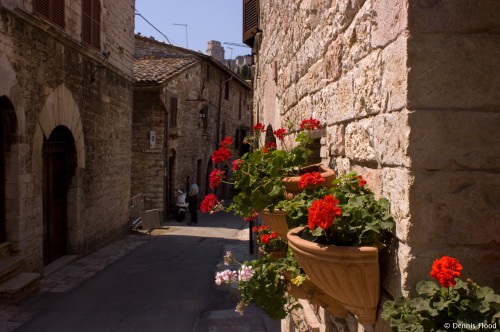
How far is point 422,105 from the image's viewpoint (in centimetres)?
163

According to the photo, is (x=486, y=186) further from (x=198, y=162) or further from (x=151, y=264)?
(x=198, y=162)

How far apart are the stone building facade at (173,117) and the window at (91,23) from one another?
511cm

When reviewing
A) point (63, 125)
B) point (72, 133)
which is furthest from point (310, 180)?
point (72, 133)

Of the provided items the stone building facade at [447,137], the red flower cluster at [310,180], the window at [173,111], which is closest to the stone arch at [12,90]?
the red flower cluster at [310,180]

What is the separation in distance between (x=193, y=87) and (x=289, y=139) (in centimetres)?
1642

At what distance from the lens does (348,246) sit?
5.82 ft

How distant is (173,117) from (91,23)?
25.4ft

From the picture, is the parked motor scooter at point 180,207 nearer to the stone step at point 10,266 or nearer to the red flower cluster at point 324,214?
the stone step at point 10,266

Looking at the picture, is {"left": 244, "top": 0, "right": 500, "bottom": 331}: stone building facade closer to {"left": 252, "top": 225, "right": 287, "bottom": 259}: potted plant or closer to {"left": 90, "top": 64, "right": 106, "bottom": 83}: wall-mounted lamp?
{"left": 252, "top": 225, "right": 287, "bottom": 259}: potted plant

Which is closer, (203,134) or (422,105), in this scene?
(422,105)

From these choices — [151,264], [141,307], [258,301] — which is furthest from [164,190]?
[258,301]

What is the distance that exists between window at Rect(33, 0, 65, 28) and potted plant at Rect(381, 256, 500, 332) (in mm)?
8047

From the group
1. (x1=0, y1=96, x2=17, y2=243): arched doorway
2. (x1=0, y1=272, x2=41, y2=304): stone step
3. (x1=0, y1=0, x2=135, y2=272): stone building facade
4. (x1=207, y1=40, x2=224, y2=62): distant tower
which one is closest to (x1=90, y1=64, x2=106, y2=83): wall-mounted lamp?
(x1=0, y1=0, x2=135, y2=272): stone building facade

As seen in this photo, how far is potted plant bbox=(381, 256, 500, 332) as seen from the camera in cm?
137
